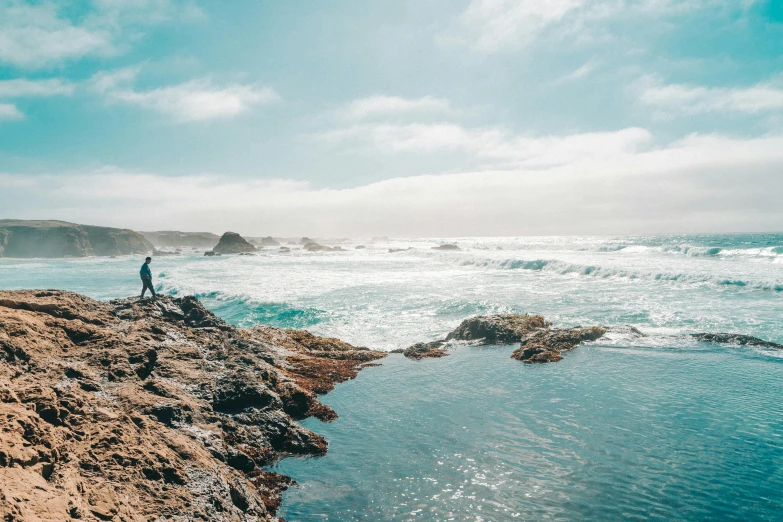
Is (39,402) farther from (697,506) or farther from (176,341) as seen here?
(697,506)

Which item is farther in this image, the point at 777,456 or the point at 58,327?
the point at 58,327

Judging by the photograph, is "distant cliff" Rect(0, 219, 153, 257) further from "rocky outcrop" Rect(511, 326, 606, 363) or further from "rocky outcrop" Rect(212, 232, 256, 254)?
"rocky outcrop" Rect(511, 326, 606, 363)

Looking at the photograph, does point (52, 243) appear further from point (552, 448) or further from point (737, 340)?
point (737, 340)

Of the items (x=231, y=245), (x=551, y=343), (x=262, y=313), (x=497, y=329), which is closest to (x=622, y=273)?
(x=497, y=329)

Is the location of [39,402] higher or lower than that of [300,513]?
higher

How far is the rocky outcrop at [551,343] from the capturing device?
15.4m

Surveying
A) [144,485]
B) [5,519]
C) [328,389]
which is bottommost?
[328,389]

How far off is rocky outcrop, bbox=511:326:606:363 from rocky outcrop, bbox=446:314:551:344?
974 millimetres

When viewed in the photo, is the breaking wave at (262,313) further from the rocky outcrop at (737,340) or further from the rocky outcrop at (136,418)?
the rocky outcrop at (737,340)

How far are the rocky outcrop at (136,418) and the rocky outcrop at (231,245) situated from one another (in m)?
106

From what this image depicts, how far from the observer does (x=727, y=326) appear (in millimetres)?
21016

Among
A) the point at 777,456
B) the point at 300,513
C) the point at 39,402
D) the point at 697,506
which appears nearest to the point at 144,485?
the point at 39,402

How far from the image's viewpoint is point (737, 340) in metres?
17.0

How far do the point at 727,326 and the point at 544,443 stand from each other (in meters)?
19.0
